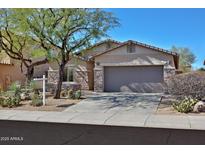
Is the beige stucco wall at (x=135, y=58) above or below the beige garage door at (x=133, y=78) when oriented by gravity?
above

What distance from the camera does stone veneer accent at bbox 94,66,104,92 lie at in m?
22.0

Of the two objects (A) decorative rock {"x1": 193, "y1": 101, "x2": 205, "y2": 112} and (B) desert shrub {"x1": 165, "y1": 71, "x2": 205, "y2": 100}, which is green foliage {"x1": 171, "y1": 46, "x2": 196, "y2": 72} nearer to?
(B) desert shrub {"x1": 165, "y1": 71, "x2": 205, "y2": 100}

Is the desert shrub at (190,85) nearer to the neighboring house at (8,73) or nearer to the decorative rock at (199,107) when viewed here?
the decorative rock at (199,107)

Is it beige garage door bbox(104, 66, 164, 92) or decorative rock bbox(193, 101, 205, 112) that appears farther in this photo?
beige garage door bbox(104, 66, 164, 92)

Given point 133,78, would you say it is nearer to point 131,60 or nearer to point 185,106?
point 131,60

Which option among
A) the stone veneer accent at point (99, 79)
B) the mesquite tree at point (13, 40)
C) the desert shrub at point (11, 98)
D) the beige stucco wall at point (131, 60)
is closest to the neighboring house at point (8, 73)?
the mesquite tree at point (13, 40)

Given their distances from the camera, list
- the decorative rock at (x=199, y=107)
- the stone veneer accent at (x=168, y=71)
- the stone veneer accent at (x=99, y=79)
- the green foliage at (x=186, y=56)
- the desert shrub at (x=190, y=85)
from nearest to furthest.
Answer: the decorative rock at (x=199, y=107)
the desert shrub at (x=190, y=85)
the stone veneer accent at (x=168, y=71)
the stone veneer accent at (x=99, y=79)
the green foliage at (x=186, y=56)

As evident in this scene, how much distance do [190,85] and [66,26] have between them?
7.02 metres

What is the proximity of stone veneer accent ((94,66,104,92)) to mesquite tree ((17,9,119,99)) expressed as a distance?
18.2ft

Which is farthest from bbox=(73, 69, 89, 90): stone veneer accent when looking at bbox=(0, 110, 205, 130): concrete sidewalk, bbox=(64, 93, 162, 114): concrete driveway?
bbox=(0, 110, 205, 130): concrete sidewalk

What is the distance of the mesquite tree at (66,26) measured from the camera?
15555 millimetres
